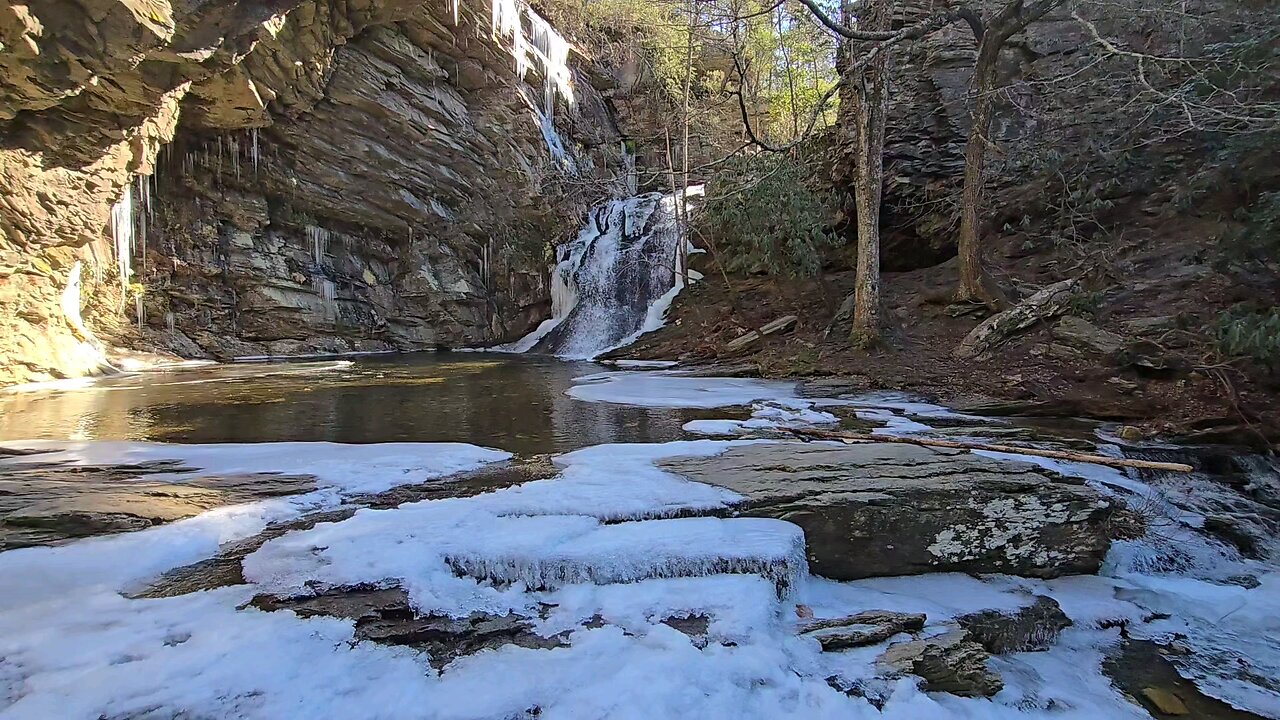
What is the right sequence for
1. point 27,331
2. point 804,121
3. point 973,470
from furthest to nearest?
1. point 804,121
2. point 27,331
3. point 973,470

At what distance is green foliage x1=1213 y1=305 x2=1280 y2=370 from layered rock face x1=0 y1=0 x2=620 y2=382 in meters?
11.2

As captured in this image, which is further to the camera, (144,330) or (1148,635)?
(144,330)

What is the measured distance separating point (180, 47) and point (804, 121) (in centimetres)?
1777

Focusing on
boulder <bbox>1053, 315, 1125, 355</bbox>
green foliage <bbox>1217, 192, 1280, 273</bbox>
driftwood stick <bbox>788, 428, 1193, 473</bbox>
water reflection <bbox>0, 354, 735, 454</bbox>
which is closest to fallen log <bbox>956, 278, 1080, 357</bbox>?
boulder <bbox>1053, 315, 1125, 355</bbox>

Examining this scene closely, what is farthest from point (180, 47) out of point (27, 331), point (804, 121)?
point (804, 121)

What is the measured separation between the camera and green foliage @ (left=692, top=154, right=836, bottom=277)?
1136cm

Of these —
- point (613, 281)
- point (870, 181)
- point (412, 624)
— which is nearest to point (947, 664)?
point (412, 624)

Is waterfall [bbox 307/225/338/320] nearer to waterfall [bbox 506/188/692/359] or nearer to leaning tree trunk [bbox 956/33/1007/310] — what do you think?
waterfall [bbox 506/188/692/359]

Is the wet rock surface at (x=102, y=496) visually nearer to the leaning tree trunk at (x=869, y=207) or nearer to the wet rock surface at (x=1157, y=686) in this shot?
the wet rock surface at (x=1157, y=686)

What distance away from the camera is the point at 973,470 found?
11.9 ft

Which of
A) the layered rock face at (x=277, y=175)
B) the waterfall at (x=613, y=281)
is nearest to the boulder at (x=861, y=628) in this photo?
the layered rock face at (x=277, y=175)

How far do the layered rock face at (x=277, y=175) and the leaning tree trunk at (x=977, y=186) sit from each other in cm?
971

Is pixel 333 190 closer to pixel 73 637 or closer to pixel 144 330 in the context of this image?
pixel 144 330

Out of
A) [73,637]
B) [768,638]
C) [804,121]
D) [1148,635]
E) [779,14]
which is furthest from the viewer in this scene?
[804,121]
